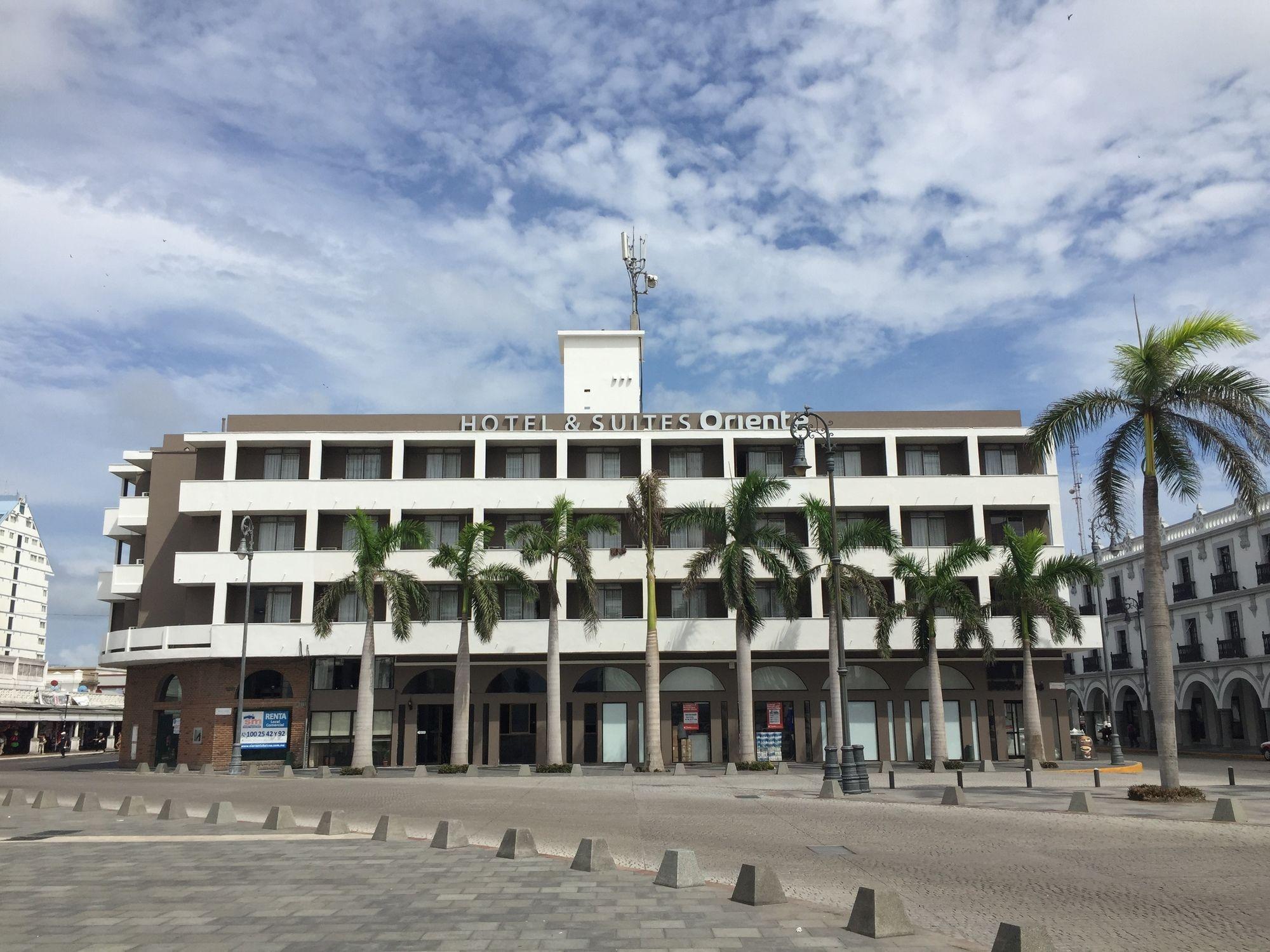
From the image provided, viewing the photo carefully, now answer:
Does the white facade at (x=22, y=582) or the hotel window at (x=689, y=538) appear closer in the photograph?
the hotel window at (x=689, y=538)

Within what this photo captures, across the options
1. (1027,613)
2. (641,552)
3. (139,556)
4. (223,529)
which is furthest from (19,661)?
(1027,613)

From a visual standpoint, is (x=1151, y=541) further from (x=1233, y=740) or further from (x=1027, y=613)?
(x=1233, y=740)

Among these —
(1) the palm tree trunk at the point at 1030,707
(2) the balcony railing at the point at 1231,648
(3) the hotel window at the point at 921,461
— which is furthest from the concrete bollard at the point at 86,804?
(2) the balcony railing at the point at 1231,648

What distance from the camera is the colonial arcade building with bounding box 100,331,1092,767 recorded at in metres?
47.5

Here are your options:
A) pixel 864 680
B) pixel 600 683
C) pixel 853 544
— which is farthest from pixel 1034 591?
pixel 600 683

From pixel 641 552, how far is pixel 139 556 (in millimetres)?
28207

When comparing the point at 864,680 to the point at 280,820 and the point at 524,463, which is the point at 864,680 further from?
the point at 280,820

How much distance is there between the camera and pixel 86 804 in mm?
25016

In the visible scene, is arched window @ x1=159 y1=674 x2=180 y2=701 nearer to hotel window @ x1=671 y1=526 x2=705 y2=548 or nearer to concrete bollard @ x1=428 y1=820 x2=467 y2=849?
hotel window @ x1=671 y1=526 x2=705 y2=548

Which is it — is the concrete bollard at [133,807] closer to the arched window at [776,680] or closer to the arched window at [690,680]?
the arched window at [690,680]

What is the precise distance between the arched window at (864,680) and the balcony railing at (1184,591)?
24.6 meters

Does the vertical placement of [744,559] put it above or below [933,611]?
above

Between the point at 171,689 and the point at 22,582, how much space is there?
11828 centimetres

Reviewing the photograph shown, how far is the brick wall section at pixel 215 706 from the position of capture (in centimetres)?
4716
